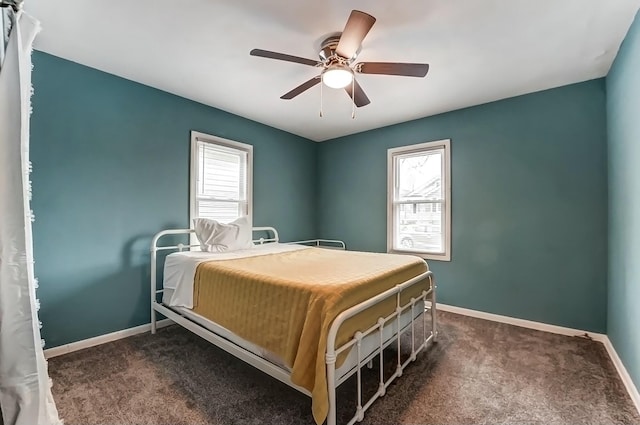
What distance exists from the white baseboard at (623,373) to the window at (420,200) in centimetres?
154

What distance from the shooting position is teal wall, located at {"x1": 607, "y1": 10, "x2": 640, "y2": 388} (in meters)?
1.89

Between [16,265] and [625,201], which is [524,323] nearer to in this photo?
[625,201]

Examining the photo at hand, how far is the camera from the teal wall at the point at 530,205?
8.92 ft

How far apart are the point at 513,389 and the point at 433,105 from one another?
2.89 meters

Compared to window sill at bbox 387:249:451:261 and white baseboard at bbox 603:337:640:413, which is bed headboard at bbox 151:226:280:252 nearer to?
window sill at bbox 387:249:451:261

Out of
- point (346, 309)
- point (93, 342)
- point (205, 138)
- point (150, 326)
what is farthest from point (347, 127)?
point (93, 342)

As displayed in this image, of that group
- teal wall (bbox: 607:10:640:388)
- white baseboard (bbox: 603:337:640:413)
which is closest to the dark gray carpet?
white baseboard (bbox: 603:337:640:413)

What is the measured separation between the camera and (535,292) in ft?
9.78

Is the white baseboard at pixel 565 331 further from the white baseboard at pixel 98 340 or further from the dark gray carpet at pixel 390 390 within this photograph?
the white baseboard at pixel 98 340

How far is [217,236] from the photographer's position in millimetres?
3010

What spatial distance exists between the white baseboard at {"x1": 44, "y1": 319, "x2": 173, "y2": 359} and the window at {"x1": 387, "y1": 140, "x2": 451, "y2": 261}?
3095mm

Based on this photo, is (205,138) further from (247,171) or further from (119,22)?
(119,22)

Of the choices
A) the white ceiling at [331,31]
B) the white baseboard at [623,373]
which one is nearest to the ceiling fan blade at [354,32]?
the white ceiling at [331,31]

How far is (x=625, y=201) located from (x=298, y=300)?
2584 mm
